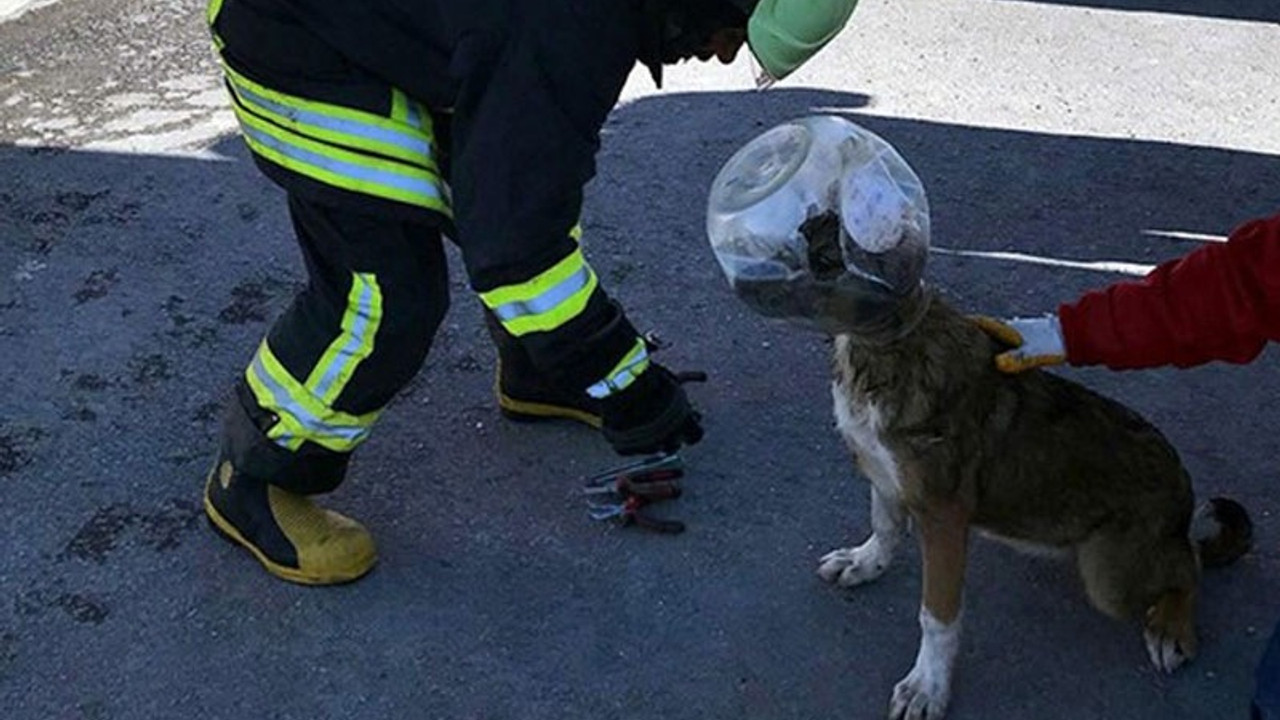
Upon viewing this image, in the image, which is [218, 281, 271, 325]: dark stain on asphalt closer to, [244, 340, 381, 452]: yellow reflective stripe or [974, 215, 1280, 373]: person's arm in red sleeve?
[244, 340, 381, 452]: yellow reflective stripe

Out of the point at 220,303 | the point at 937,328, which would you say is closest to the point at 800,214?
the point at 937,328

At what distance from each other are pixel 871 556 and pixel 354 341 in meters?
1.12

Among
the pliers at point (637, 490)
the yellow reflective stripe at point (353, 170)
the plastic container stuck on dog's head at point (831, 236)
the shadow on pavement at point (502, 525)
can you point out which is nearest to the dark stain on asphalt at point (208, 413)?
the shadow on pavement at point (502, 525)

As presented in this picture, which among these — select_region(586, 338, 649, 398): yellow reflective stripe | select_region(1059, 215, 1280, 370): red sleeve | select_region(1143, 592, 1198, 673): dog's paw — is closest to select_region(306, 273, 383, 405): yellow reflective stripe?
select_region(586, 338, 649, 398): yellow reflective stripe

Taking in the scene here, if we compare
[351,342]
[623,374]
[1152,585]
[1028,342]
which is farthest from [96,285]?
[1152,585]

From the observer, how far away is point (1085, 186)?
536cm

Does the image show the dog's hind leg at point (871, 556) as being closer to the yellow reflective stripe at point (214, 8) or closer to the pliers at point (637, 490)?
the pliers at point (637, 490)

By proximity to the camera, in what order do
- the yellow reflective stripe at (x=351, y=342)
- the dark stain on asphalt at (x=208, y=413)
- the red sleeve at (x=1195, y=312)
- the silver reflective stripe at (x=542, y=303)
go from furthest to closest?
the dark stain on asphalt at (x=208, y=413), the yellow reflective stripe at (x=351, y=342), the silver reflective stripe at (x=542, y=303), the red sleeve at (x=1195, y=312)

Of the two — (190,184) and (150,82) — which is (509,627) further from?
(150,82)

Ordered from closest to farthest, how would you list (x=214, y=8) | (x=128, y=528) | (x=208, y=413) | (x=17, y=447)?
1. (x=214, y=8)
2. (x=128, y=528)
3. (x=17, y=447)
4. (x=208, y=413)

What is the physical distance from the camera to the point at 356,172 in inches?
125

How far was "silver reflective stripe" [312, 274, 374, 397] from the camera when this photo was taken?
3.30 meters

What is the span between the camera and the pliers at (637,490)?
375cm

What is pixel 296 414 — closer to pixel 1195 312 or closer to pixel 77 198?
pixel 1195 312
